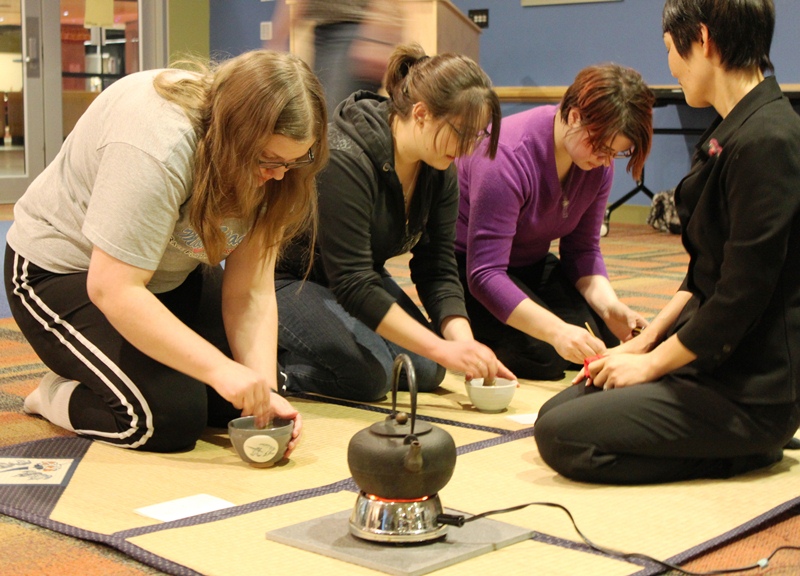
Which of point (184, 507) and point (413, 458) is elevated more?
point (413, 458)

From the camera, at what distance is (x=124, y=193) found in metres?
1.54

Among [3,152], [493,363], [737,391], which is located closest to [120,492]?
[493,363]

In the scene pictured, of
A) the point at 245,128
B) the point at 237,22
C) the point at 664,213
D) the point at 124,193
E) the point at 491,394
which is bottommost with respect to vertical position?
the point at 664,213

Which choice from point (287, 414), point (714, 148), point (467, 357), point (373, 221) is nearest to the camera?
point (714, 148)

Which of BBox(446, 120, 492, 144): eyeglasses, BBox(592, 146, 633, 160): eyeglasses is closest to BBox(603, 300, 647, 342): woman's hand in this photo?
BBox(592, 146, 633, 160): eyeglasses

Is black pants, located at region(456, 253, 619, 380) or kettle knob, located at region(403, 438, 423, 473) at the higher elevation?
kettle knob, located at region(403, 438, 423, 473)

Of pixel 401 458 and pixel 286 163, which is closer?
pixel 401 458

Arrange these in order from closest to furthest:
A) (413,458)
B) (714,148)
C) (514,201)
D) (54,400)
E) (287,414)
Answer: (413,458), (714,148), (287,414), (54,400), (514,201)

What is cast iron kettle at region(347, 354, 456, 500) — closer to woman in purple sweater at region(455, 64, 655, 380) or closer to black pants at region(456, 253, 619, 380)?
woman in purple sweater at region(455, 64, 655, 380)

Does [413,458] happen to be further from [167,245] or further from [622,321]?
[622,321]

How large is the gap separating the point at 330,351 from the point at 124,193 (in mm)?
718

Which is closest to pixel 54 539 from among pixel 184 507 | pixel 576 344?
pixel 184 507

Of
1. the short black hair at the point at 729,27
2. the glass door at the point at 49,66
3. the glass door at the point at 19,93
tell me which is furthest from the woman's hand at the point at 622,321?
the glass door at the point at 19,93

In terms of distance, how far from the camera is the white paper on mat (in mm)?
1396
